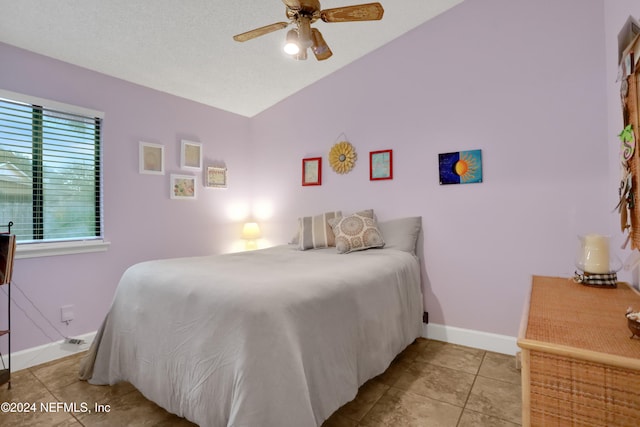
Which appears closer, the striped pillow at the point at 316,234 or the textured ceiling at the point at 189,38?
the textured ceiling at the point at 189,38

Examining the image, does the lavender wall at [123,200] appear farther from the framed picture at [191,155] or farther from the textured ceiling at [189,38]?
the textured ceiling at [189,38]

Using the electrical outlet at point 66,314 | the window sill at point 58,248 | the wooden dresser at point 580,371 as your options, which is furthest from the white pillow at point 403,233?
the electrical outlet at point 66,314

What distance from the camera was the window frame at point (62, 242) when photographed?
233 centimetres

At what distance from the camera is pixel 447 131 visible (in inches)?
108

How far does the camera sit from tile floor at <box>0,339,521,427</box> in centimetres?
169

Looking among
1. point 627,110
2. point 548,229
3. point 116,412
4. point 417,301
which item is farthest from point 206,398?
point 548,229

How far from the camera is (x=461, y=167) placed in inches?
105

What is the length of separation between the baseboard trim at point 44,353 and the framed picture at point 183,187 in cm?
148

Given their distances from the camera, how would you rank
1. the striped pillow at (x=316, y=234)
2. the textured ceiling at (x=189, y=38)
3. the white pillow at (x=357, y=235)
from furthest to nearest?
the striped pillow at (x=316, y=234)
the white pillow at (x=357, y=235)
the textured ceiling at (x=189, y=38)

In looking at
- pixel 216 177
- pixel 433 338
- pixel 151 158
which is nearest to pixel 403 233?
pixel 433 338

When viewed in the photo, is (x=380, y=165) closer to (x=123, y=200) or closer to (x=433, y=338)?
(x=433, y=338)

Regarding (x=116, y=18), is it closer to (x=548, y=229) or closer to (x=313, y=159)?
(x=313, y=159)

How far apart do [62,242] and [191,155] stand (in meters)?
1.44

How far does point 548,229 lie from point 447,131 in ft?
3.56
